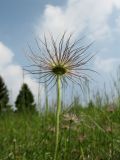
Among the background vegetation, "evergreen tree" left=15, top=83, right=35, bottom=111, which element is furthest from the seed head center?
"evergreen tree" left=15, top=83, right=35, bottom=111

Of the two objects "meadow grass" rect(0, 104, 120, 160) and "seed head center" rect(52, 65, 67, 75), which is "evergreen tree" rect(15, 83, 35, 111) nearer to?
"meadow grass" rect(0, 104, 120, 160)

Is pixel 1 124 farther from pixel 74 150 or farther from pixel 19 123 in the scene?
pixel 74 150

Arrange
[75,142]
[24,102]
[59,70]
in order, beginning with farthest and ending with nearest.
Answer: [24,102], [75,142], [59,70]

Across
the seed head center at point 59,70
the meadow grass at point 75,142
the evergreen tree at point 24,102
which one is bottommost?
the meadow grass at point 75,142

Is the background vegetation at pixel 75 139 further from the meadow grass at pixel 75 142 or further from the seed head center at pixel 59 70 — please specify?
the seed head center at pixel 59 70

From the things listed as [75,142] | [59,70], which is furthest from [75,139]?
[59,70]

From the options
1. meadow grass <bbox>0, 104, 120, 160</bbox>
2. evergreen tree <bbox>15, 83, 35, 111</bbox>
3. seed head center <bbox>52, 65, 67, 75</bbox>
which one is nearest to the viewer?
seed head center <bbox>52, 65, 67, 75</bbox>

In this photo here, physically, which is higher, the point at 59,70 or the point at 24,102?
the point at 24,102

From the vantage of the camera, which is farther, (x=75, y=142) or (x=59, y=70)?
(x=75, y=142)

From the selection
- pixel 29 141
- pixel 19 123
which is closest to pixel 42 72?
pixel 29 141

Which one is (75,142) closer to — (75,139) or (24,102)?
(75,139)

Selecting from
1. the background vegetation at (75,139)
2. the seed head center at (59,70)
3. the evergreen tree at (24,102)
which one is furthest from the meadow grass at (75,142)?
the evergreen tree at (24,102)
